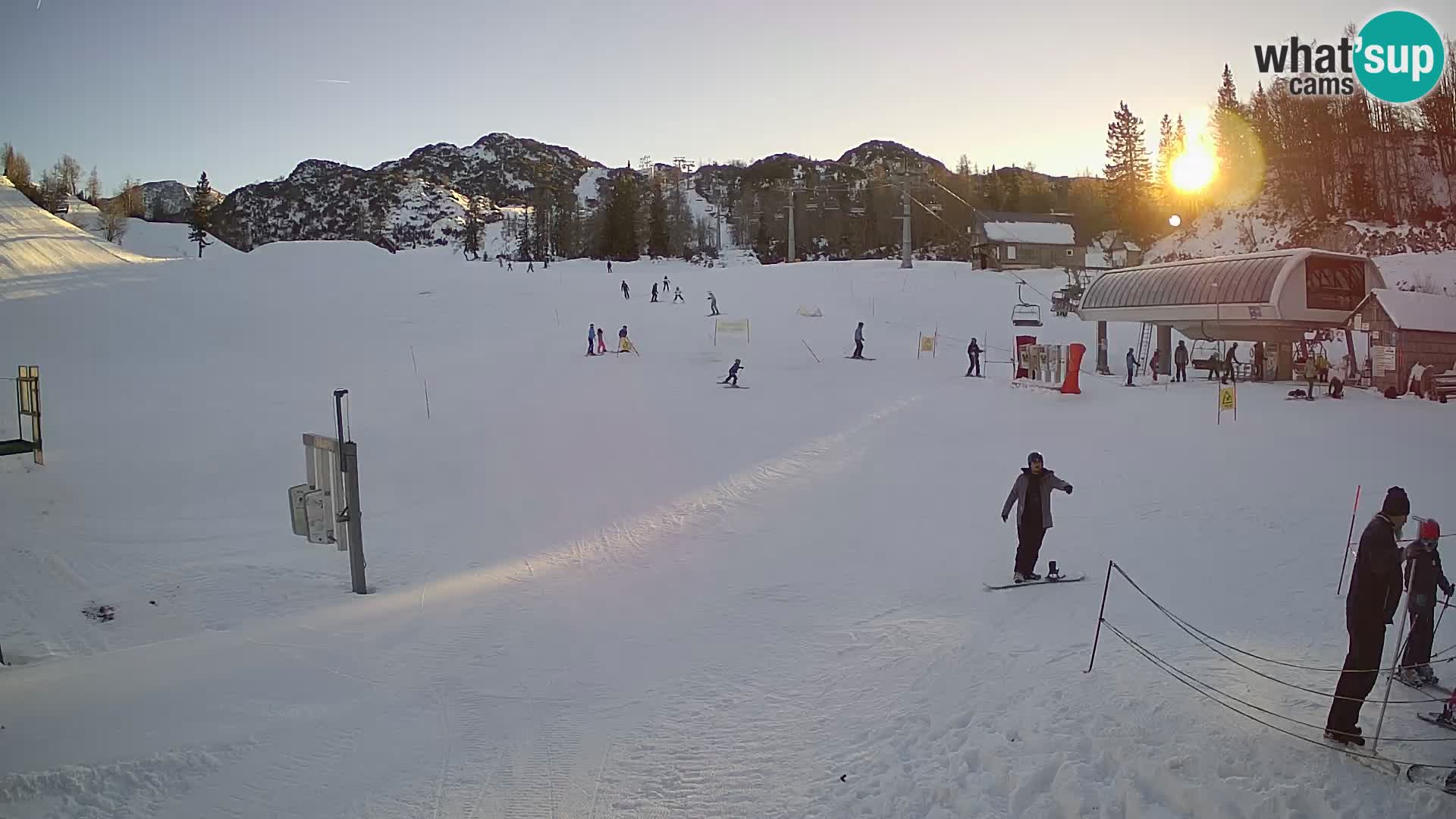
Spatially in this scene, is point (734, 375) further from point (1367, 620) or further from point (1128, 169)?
point (1128, 169)

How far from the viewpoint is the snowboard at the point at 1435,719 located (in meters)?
5.89

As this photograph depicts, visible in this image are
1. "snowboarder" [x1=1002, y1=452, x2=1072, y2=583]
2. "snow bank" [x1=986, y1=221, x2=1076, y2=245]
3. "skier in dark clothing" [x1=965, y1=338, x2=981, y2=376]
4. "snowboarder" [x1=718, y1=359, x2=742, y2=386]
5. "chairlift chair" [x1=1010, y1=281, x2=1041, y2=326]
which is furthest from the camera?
"snow bank" [x1=986, y1=221, x2=1076, y2=245]

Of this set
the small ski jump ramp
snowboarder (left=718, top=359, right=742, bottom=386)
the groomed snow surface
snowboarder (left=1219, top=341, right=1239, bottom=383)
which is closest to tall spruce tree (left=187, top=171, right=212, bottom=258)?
the small ski jump ramp

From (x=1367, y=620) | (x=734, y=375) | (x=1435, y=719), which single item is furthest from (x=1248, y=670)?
(x=734, y=375)

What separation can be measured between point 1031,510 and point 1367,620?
4.57 meters

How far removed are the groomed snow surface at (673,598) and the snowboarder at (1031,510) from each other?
47cm

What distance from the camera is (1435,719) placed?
6.06 m

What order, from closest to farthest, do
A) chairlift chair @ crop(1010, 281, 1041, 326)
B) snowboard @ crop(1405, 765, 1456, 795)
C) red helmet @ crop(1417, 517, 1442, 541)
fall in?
1. snowboard @ crop(1405, 765, 1456, 795)
2. red helmet @ crop(1417, 517, 1442, 541)
3. chairlift chair @ crop(1010, 281, 1041, 326)

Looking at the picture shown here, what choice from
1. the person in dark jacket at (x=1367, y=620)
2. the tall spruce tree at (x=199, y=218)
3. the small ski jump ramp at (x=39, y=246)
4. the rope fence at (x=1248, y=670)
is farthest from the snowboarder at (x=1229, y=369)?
the tall spruce tree at (x=199, y=218)

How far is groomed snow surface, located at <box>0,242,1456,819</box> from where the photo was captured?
5.98m

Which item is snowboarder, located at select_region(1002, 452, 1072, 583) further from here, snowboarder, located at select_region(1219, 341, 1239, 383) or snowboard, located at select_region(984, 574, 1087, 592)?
snowboarder, located at select_region(1219, 341, 1239, 383)

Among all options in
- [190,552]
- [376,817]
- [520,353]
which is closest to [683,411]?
[520,353]

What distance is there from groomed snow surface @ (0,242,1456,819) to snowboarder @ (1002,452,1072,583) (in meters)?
0.47

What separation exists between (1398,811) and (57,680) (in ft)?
34.3
